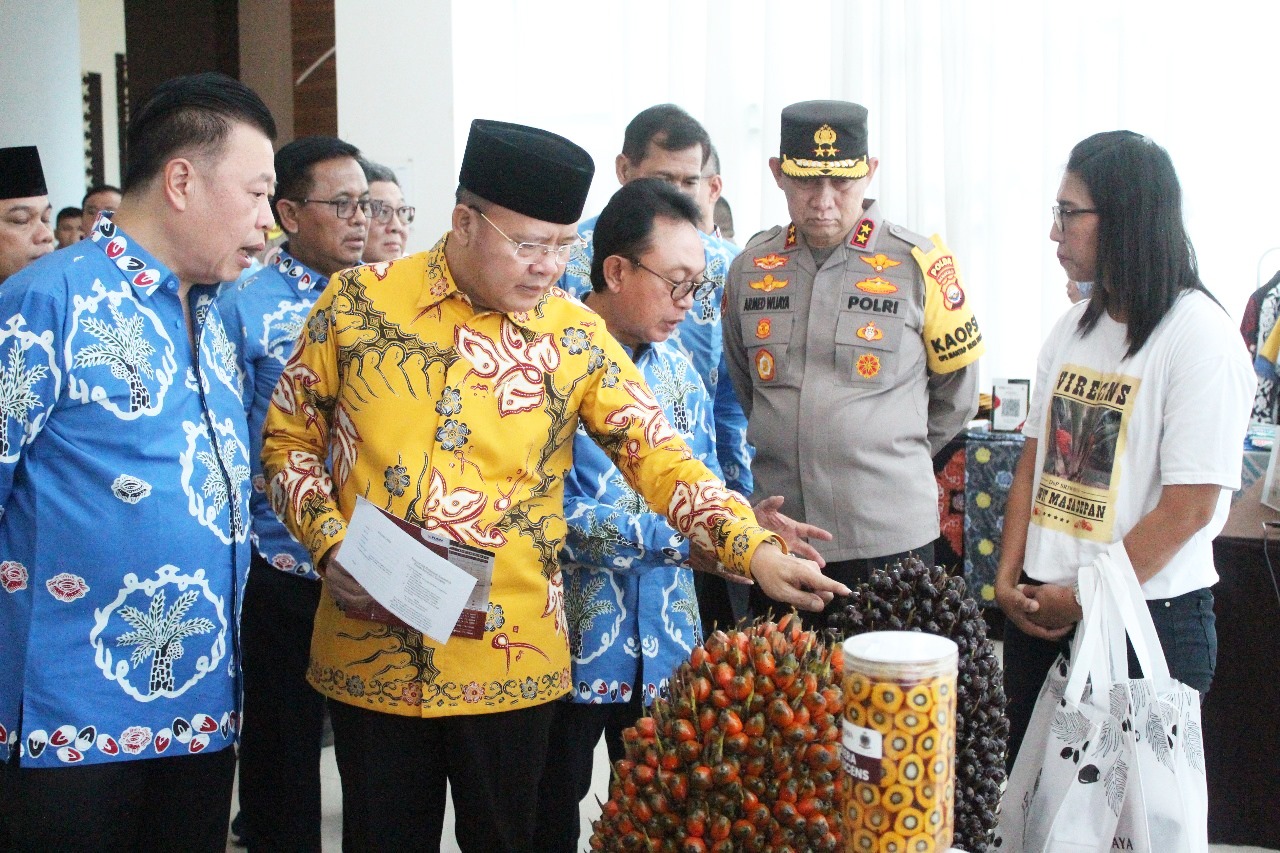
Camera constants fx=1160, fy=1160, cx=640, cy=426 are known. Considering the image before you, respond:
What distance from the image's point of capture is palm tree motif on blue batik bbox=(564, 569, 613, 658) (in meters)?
1.84

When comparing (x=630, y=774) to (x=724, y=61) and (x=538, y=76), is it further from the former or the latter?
(x=538, y=76)

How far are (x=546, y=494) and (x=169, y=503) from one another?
1.58 ft

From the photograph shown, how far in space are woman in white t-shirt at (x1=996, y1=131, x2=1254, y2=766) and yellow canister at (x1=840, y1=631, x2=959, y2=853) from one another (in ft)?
3.09

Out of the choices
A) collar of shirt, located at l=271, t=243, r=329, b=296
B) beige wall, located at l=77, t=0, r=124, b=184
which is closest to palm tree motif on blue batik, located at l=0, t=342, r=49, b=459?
collar of shirt, located at l=271, t=243, r=329, b=296

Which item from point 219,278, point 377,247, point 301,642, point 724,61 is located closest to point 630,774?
point 219,278

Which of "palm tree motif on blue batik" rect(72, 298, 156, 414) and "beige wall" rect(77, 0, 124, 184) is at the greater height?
"beige wall" rect(77, 0, 124, 184)

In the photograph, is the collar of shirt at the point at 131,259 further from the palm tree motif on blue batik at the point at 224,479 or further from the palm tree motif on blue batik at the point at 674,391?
the palm tree motif on blue batik at the point at 674,391

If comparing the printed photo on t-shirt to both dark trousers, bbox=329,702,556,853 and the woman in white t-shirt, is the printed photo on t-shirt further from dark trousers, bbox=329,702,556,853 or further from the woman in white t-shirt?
dark trousers, bbox=329,702,556,853

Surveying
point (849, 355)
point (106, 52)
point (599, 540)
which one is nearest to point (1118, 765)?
point (599, 540)

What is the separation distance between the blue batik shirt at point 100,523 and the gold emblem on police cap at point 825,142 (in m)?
1.34

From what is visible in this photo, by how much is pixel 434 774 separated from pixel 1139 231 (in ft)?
4.34

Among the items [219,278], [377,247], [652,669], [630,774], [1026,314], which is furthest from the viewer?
[1026,314]

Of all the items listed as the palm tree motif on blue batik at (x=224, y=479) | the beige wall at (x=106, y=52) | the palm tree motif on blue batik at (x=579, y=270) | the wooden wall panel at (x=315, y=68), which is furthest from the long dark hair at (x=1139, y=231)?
the beige wall at (x=106, y=52)

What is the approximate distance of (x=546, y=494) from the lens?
1.59m
